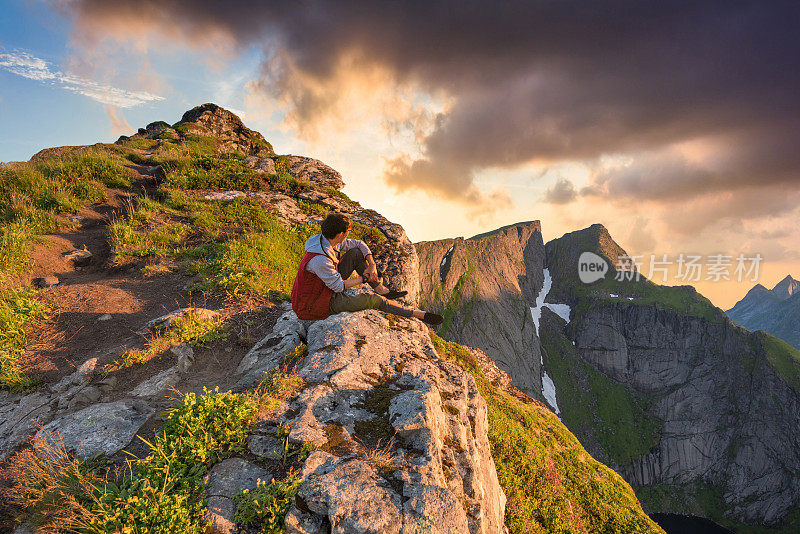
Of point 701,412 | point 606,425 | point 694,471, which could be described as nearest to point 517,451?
point 606,425

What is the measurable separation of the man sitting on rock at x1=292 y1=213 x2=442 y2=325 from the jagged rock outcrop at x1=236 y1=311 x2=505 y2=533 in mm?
374

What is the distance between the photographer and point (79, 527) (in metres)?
3.36

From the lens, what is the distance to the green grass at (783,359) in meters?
101

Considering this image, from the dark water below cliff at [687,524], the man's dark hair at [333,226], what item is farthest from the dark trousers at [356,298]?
the dark water below cliff at [687,524]

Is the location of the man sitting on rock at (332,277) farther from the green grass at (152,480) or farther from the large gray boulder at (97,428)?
the large gray boulder at (97,428)

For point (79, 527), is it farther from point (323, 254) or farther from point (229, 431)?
point (323, 254)

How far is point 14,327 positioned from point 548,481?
1729 cm

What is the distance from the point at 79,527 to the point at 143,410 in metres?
2.51

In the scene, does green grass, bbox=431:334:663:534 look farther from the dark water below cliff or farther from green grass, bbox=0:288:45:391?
the dark water below cliff

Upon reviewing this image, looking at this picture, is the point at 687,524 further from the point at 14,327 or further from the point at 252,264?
the point at 14,327

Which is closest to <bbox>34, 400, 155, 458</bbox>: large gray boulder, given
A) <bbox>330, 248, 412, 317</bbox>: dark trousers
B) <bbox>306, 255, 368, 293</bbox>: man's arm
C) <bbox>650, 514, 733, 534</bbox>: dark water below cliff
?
<bbox>306, 255, 368, 293</bbox>: man's arm

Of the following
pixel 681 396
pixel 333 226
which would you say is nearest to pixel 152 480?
pixel 333 226

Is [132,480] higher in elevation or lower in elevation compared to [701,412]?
higher

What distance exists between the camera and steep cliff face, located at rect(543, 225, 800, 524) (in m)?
96.9
